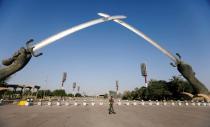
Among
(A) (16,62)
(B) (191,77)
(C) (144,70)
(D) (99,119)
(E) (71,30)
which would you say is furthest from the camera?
(C) (144,70)

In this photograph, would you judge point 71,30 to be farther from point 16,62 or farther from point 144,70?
point 144,70

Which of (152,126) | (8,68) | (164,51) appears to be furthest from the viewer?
(164,51)

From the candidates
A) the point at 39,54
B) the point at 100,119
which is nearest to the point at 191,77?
the point at 100,119

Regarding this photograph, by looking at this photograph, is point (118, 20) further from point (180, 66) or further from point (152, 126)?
point (152, 126)

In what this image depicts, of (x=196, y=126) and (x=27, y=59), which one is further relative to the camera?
(x=27, y=59)

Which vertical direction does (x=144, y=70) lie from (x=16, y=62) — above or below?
above

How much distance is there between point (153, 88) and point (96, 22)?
45532mm

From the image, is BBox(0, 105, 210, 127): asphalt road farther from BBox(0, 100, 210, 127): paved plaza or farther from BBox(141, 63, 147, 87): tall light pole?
BBox(141, 63, 147, 87): tall light pole

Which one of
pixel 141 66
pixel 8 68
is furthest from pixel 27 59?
pixel 141 66

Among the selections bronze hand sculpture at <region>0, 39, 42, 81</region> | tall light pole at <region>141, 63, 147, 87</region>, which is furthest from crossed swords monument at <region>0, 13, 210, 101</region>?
tall light pole at <region>141, 63, 147, 87</region>

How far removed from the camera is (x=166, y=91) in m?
66.8

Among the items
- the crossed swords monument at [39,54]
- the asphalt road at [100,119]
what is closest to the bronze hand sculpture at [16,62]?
the crossed swords monument at [39,54]

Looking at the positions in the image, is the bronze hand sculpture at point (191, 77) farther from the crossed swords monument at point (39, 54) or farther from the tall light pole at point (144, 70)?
the tall light pole at point (144, 70)

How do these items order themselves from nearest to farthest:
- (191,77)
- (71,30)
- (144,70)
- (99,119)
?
1. (191,77)
2. (99,119)
3. (71,30)
4. (144,70)
